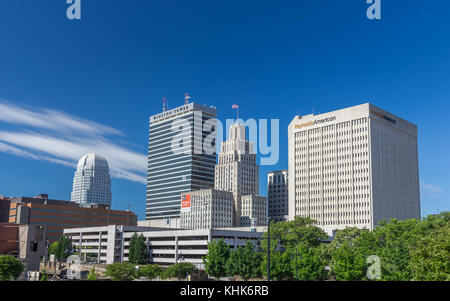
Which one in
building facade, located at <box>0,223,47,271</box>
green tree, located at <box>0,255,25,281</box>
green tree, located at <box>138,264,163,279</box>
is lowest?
green tree, located at <box>138,264,163,279</box>

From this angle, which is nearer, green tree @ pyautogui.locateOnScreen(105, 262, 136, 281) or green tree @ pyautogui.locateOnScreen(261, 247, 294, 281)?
green tree @ pyautogui.locateOnScreen(261, 247, 294, 281)

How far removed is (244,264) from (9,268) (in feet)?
146

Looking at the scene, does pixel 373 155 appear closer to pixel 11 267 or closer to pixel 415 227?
pixel 415 227

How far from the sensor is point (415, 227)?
92562 mm

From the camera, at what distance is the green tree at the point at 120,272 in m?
90.6

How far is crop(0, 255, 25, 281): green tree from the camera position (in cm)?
7775

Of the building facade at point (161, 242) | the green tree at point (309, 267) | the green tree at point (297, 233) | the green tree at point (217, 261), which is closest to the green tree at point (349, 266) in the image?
the green tree at point (309, 267)

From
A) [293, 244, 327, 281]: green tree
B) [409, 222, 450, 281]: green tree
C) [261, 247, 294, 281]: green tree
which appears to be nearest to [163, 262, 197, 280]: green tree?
[261, 247, 294, 281]: green tree

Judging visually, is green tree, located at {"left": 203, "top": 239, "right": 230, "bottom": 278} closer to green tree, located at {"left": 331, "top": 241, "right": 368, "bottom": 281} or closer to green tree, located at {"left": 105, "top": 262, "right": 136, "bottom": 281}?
green tree, located at {"left": 105, "top": 262, "right": 136, "bottom": 281}

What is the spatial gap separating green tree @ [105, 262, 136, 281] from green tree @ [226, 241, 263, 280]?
2073 centimetres

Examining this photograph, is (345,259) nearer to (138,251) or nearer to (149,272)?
(149,272)

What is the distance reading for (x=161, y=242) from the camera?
143 m

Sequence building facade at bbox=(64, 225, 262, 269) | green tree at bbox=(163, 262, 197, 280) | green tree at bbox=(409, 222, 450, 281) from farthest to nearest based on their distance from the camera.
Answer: building facade at bbox=(64, 225, 262, 269) → green tree at bbox=(163, 262, 197, 280) → green tree at bbox=(409, 222, 450, 281)
